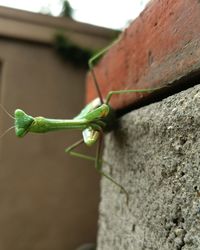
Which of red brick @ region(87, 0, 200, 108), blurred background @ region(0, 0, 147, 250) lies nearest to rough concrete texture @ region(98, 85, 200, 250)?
red brick @ region(87, 0, 200, 108)

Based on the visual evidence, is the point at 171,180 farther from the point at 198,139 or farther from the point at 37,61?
the point at 37,61

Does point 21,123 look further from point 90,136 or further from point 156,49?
point 156,49

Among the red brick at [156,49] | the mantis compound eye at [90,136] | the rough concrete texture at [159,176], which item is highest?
the red brick at [156,49]

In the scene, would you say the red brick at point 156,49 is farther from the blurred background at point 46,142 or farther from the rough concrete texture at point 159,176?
the blurred background at point 46,142

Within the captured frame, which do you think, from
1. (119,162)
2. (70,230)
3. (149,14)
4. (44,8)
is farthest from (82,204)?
(149,14)

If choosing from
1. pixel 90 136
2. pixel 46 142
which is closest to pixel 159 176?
pixel 90 136

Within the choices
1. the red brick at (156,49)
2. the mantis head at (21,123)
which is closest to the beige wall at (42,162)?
the red brick at (156,49)
